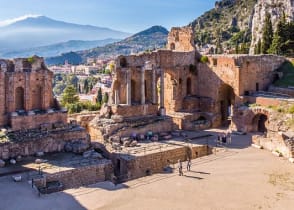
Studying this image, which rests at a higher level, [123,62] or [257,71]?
[123,62]

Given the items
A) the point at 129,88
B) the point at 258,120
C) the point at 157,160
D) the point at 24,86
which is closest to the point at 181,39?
the point at 129,88

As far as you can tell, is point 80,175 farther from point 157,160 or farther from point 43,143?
point 157,160

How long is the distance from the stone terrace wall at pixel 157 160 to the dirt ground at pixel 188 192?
3341mm

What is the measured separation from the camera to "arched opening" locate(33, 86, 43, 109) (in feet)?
94.1

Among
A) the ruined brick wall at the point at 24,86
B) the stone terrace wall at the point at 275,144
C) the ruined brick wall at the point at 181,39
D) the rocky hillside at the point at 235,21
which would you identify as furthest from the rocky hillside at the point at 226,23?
the ruined brick wall at the point at 24,86

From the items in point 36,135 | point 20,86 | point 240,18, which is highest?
point 240,18

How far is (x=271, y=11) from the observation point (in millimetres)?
102125

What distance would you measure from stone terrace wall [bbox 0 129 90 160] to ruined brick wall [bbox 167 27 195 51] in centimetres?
1782

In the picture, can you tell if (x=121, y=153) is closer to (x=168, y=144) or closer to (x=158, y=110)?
(x=168, y=144)

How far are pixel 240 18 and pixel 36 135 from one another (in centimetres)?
12734

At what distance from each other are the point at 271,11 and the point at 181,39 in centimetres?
6839

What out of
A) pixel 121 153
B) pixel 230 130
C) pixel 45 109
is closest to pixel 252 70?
pixel 230 130

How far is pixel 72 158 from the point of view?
25.1 m

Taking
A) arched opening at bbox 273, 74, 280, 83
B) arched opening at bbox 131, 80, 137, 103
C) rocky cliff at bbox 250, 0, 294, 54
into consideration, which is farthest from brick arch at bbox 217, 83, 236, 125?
rocky cliff at bbox 250, 0, 294, 54
